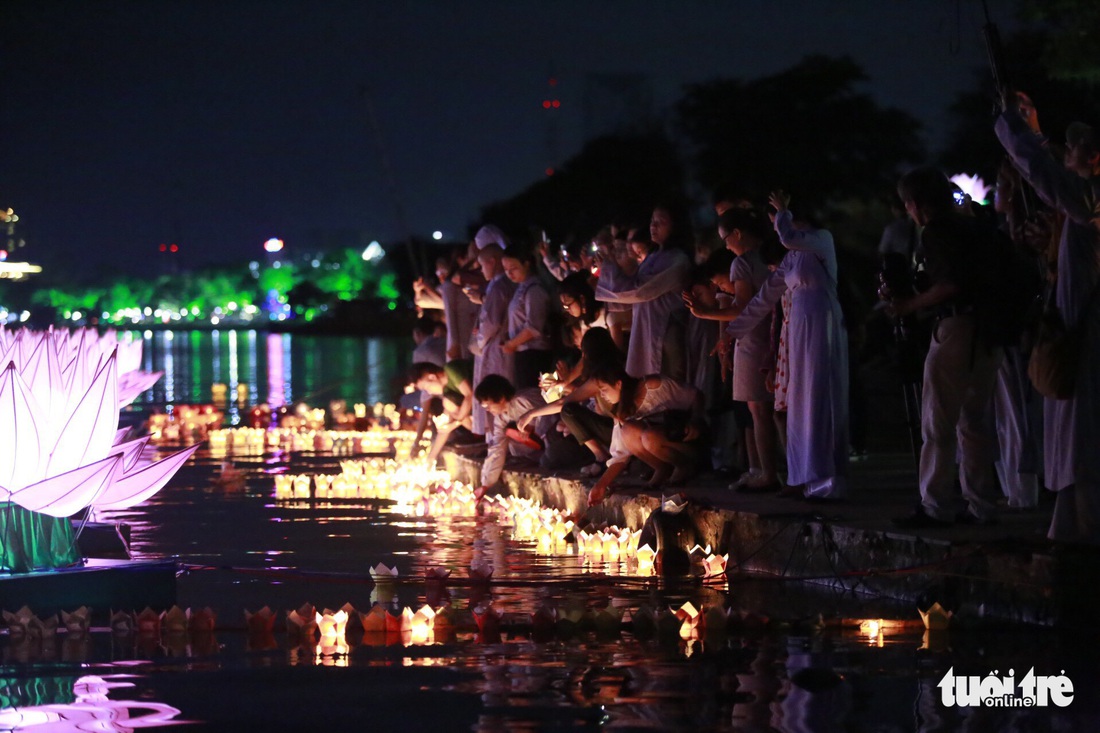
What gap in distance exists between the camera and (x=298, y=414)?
72.8 ft

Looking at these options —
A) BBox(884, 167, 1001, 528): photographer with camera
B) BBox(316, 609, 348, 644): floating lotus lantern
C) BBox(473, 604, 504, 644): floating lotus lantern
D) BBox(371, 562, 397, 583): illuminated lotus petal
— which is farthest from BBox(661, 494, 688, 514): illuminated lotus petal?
BBox(316, 609, 348, 644): floating lotus lantern

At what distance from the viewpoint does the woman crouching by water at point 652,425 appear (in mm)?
10742

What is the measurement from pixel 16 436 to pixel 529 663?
248 centimetres

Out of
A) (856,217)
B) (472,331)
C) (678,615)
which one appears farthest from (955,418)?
(856,217)

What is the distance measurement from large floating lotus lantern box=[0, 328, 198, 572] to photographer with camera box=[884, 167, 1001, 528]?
11.3 ft

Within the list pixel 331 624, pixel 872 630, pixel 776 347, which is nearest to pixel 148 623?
pixel 331 624

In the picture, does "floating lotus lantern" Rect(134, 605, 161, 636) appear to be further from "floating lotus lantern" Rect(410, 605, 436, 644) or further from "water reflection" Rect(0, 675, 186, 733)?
"floating lotus lantern" Rect(410, 605, 436, 644)

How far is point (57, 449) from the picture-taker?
728 cm

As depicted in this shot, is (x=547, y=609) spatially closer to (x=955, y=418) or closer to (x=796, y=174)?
(x=955, y=418)

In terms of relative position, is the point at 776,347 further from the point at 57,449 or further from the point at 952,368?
the point at 57,449

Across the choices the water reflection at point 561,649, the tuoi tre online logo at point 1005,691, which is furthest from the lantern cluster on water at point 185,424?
the tuoi tre online logo at point 1005,691

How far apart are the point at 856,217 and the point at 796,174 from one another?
643 centimetres

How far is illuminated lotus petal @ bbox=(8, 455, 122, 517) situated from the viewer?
7152mm

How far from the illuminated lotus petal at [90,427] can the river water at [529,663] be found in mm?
790
